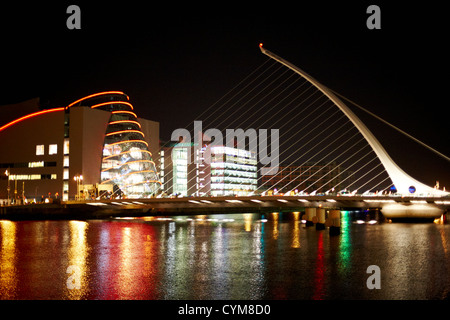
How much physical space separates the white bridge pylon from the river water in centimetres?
1553

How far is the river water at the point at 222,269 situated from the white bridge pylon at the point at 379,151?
15525mm

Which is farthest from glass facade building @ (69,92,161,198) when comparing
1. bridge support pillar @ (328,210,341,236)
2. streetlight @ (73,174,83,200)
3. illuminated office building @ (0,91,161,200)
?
bridge support pillar @ (328,210,341,236)

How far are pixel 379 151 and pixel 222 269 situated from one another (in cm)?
2870

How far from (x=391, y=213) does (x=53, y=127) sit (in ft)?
151

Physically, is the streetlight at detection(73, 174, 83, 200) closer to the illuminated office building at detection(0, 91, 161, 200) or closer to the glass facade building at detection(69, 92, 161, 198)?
the illuminated office building at detection(0, 91, 161, 200)

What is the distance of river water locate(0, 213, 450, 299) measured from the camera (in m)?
12.2

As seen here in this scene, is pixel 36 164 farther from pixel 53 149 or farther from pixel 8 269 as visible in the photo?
pixel 8 269

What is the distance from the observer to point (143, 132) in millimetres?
82000

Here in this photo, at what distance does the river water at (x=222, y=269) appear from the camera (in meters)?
12.2

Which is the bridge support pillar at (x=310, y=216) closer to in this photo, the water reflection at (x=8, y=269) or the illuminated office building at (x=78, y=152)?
the water reflection at (x=8, y=269)

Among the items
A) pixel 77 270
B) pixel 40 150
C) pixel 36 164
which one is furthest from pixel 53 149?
pixel 77 270

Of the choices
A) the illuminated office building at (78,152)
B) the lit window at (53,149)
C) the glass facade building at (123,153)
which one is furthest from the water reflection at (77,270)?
the glass facade building at (123,153)
